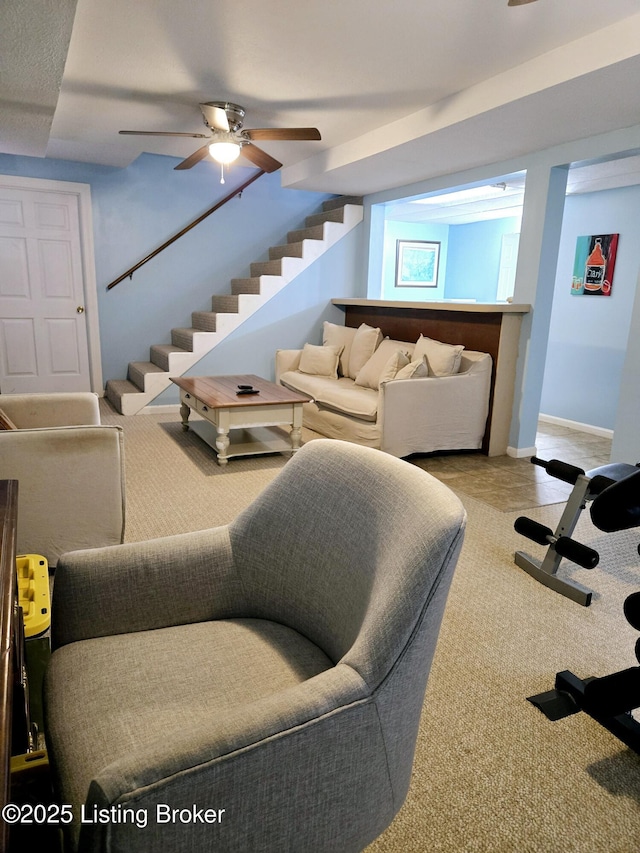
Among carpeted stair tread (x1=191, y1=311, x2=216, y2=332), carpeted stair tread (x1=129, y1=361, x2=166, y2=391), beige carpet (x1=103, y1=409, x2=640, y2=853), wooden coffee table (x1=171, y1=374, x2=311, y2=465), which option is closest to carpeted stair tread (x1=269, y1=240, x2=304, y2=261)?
carpeted stair tread (x1=191, y1=311, x2=216, y2=332)

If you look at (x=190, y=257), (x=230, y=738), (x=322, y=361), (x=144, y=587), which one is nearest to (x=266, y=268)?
(x=190, y=257)

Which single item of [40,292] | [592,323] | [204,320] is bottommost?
[204,320]

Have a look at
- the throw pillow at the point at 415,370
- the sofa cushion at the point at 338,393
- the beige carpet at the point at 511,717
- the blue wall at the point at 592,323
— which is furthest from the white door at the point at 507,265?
the beige carpet at the point at 511,717

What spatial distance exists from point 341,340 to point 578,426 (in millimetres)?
2588

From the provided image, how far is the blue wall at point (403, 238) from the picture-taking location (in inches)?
334

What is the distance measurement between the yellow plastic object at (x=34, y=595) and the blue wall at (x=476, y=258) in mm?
7443

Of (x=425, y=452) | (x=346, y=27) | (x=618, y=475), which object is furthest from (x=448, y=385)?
(x=346, y=27)

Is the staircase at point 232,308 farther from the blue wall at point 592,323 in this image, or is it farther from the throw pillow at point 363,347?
the blue wall at point 592,323

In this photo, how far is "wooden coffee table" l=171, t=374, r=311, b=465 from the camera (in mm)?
3959

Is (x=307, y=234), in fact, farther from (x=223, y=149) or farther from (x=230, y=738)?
(x=230, y=738)

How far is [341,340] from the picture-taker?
227 inches

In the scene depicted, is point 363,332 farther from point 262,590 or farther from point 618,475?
point 262,590

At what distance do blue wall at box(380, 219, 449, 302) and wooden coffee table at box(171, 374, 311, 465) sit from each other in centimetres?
439

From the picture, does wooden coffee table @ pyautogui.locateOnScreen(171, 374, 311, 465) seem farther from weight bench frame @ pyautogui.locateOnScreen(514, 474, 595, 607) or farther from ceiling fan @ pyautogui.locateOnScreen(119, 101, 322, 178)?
weight bench frame @ pyautogui.locateOnScreen(514, 474, 595, 607)
